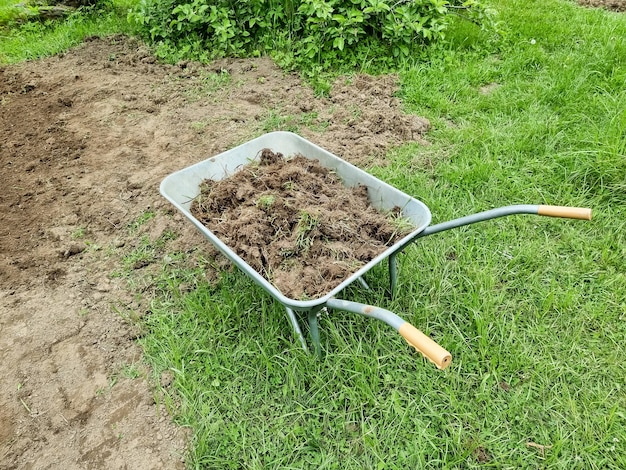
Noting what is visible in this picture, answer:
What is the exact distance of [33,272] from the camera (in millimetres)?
2803

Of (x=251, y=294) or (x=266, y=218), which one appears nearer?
(x=266, y=218)

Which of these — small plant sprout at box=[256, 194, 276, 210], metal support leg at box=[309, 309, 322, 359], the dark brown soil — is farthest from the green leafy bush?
metal support leg at box=[309, 309, 322, 359]

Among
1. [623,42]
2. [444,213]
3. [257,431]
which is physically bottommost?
[257,431]

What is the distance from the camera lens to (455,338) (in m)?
2.28

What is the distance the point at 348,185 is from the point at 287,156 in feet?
1.66

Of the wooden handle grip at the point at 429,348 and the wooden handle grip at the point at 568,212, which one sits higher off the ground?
the wooden handle grip at the point at 568,212

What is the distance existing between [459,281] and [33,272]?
8.65 ft

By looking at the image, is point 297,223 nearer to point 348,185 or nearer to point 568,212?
point 348,185

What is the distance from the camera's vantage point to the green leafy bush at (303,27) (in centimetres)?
421

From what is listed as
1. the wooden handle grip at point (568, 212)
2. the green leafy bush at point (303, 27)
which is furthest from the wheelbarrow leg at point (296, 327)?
the green leafy bush at point (303, 27)

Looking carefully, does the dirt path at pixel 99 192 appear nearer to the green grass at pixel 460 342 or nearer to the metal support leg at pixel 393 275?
the green grass at pixel 460 342

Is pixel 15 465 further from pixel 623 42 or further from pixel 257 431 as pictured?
pixel 623 42

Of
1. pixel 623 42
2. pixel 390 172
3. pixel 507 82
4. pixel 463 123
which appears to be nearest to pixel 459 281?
pixel 390 172

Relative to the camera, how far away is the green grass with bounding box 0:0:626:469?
6.36ft
